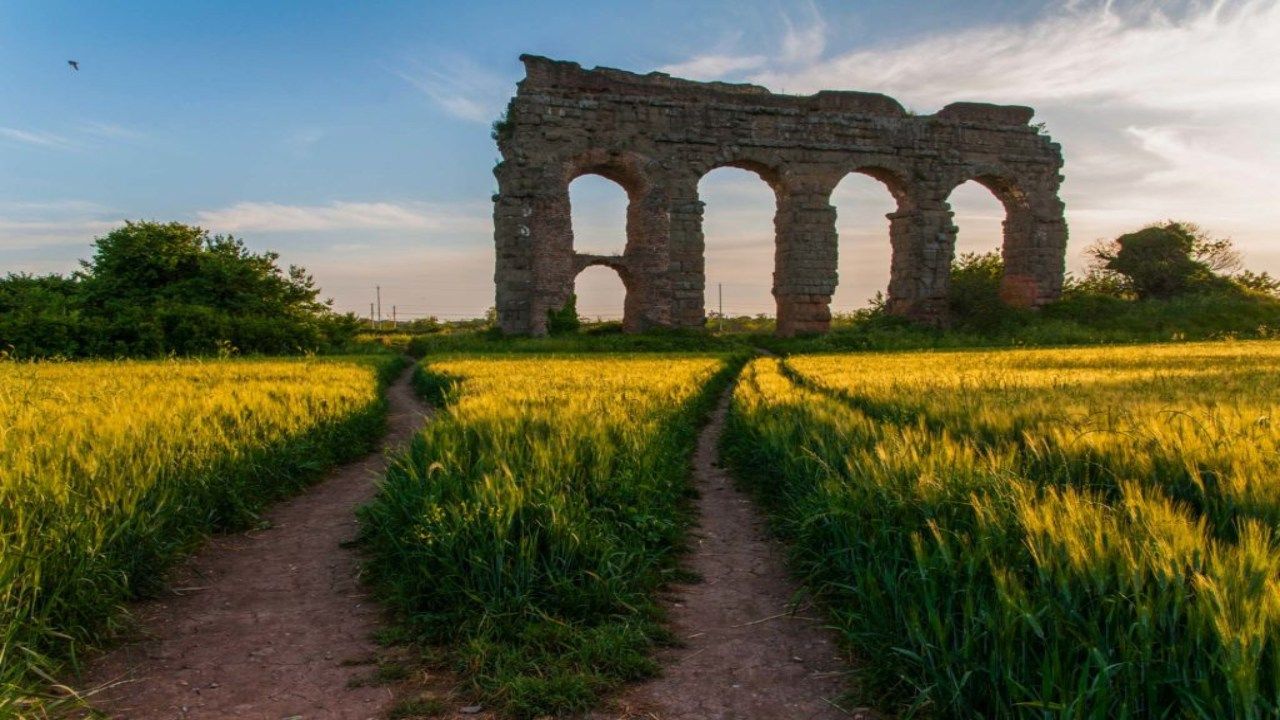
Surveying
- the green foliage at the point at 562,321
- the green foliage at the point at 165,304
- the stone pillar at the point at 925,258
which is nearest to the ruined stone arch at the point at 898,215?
the stone pillar at the point at 925,258

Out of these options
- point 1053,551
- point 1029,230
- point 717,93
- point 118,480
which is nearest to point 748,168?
point 717,93

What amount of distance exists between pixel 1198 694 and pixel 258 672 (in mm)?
3483

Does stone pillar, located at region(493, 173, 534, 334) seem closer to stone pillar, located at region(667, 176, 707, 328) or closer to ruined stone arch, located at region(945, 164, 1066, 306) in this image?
stone pillar, located at region(667, 176, 707, 328)

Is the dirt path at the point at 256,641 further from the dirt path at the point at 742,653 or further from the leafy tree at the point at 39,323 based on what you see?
the leafy tree at the point at 39,323

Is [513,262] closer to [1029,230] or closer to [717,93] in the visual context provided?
[717,93]

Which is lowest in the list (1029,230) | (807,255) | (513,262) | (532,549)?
(532,549)

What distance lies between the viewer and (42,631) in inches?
134

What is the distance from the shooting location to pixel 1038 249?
28.9 m

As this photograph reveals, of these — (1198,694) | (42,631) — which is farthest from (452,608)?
(1198,694)

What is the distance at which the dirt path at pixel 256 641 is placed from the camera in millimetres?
3311

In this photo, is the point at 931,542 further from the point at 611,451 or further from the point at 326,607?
the point at 326,607

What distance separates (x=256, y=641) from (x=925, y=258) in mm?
26520

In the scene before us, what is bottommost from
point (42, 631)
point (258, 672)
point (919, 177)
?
point (258, 672)

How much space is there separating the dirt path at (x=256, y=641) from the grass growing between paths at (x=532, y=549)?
0.29 meters
